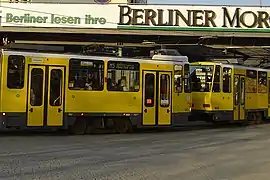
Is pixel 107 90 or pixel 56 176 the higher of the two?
pixel 107 90

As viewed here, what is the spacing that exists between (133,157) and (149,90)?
6.51m

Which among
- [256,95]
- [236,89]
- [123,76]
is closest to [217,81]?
[236,89]

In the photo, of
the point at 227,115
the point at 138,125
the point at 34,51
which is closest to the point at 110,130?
the point at 138,125

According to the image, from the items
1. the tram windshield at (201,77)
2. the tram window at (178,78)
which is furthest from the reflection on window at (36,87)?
the tram windshield at (201,77)

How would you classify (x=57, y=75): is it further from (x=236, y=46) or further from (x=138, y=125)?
(x=236, y=46)

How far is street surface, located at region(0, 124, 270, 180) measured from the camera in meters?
9.14

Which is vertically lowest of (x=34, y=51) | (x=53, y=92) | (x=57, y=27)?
(x=53, y=92)

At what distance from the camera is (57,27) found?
2619 cm

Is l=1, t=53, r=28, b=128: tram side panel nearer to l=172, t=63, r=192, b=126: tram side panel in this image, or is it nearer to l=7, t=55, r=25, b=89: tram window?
l=7, t=55, r=25, b=89: tram window

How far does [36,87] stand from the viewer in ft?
51.7

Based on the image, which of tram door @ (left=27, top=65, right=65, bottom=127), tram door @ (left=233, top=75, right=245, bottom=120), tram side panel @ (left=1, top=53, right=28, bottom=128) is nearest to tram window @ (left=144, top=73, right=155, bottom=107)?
tram door @ (left=27, top=65, right=65, bottom=127)

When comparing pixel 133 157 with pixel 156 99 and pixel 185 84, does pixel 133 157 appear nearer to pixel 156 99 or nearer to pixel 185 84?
pixel 156 99

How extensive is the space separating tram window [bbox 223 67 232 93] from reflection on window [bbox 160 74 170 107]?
4342 mm

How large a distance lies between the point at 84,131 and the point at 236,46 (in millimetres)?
16402
